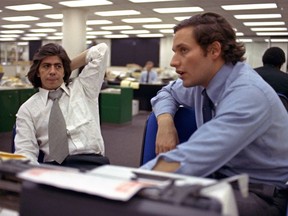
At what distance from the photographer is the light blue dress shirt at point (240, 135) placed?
79 centimetres

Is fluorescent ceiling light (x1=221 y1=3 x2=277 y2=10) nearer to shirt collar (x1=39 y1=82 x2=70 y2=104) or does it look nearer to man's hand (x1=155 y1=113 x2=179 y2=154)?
shirt collar (x1=39 y1=82 x2=70 y2=104)

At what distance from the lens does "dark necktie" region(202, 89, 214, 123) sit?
1140 millimetres

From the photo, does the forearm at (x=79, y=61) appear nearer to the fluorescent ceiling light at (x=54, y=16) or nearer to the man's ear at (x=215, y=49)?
the man's ear at (x=215, y=49)

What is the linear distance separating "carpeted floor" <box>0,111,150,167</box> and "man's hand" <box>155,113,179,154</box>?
2.62m

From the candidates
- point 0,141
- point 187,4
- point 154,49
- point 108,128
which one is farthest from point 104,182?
point 154,49

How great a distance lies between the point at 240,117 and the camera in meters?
0.83

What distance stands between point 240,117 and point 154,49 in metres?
13.4

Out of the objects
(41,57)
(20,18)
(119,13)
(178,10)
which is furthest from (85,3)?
(41,57)

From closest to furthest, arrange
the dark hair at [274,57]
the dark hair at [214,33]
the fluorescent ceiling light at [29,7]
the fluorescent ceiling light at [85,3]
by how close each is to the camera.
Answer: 1. the dark hair at [214,33]
2. the dark hair at [274,57]
3. the fluorescent ceiling light at [85,3]
4. the fluorescent ceiling light at [29,7]

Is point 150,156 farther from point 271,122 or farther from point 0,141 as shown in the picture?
point 0,141

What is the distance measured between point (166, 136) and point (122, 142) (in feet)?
13.6

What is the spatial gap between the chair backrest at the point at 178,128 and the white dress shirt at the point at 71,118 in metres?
0.44

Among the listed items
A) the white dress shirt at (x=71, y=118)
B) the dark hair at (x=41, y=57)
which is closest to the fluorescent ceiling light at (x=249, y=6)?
the white dress shirt at (x=71, y=118)

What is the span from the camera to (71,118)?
5.64 ft
